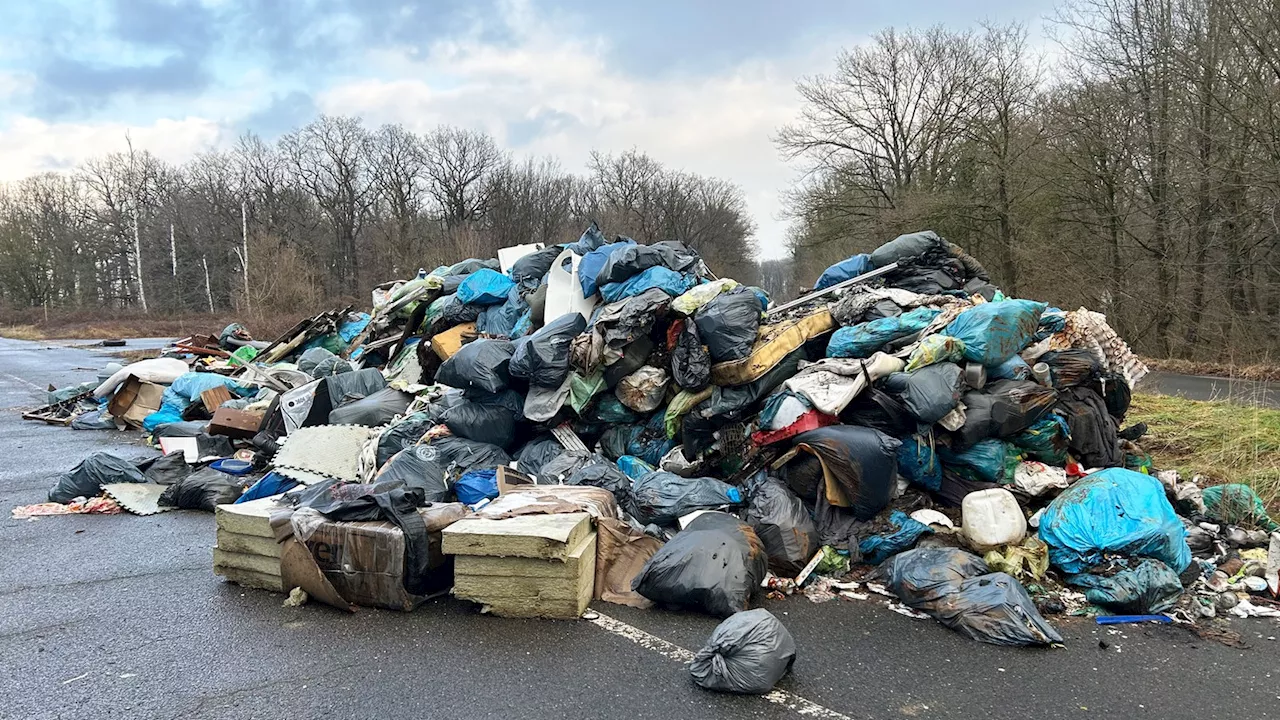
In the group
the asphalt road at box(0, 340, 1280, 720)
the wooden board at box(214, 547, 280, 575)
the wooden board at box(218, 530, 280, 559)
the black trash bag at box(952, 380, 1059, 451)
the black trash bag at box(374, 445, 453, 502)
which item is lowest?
the asphalt road at box(0, 340, 1280, 720)

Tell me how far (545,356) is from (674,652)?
264cm

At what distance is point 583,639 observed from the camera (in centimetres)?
321

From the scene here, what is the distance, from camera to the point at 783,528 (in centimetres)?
399

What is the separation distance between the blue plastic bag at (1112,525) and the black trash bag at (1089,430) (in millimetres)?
776

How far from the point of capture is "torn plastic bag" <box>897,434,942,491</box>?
4359mm

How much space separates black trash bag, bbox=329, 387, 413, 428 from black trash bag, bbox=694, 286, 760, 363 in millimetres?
3066

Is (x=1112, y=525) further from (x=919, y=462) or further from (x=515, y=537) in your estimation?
(x=515, y=537)

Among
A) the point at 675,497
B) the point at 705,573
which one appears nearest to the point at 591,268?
the point at 675,497

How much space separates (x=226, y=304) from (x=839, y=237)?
130 feet

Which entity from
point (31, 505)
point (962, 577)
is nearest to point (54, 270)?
point (31, 505)

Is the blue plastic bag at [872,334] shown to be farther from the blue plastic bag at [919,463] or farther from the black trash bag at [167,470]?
the black trash bag at [167,470]

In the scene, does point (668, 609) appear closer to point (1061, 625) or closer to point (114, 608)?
point (1061, 625)

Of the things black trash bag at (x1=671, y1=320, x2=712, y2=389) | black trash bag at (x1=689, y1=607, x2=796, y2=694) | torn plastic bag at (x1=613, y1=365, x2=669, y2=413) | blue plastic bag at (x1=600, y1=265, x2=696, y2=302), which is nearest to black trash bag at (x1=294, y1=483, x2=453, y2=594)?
black trash bag at (x1=689, y1=607, x2=796, y2=694)

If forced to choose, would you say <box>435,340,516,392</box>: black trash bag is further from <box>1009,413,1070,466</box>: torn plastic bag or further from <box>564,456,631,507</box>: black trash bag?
<box>1009,413,1070,466</box>: torn plastic bag
